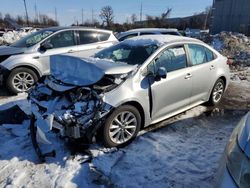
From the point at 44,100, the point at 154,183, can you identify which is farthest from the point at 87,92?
the point at 154,183

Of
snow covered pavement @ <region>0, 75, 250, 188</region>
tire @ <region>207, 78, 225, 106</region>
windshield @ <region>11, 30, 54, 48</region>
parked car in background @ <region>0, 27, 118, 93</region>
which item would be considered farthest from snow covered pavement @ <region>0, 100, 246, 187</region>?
windshield @ <region>11, 30, 54, 48</region>

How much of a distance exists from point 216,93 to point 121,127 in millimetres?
3024

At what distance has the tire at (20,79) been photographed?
23.9 feet

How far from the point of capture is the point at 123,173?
3881 mm

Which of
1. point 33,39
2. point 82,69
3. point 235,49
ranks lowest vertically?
point 235,49

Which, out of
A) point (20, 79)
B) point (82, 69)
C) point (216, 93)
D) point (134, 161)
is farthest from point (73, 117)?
point (20, 79)

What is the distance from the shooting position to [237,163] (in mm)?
2072

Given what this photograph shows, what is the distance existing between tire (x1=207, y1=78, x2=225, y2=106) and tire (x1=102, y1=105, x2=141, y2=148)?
2.47m

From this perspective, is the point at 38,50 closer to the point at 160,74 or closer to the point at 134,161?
the point at 160,74

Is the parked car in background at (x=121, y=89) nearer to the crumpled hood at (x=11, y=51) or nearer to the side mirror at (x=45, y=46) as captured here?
the side mirror at (x=45, y=46)

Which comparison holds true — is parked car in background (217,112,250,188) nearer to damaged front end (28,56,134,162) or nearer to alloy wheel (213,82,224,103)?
damaged front end (28,56,134,162)

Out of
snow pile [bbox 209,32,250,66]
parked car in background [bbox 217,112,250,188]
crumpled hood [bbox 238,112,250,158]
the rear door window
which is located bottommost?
snow pile [bbox 209,32,250,66]

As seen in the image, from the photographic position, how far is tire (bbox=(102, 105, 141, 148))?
4.30m

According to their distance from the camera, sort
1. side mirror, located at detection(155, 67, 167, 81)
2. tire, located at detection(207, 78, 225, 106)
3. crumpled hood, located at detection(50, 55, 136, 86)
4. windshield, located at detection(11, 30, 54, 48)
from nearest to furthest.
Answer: crumpled hood, located at detection(50, 55, 136, 86), side mirror, located at detection(155, 67, 167, 81), tire, located at detection(207, 78, 225, 106), windshield, located at detection(11, 30, 54, 48)
